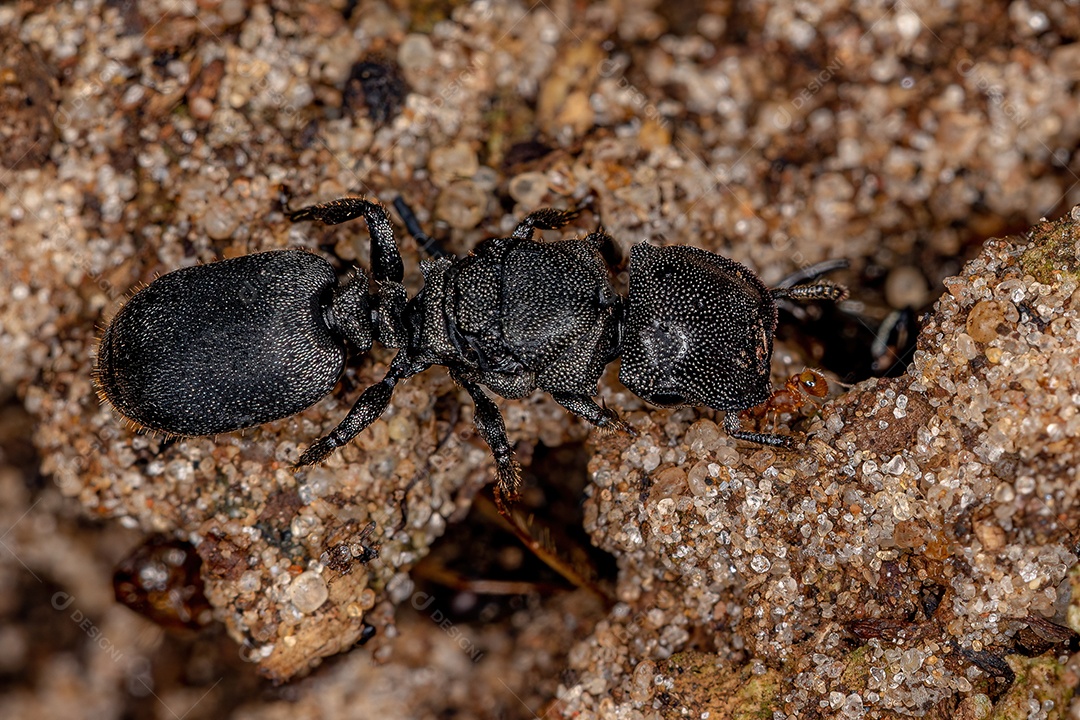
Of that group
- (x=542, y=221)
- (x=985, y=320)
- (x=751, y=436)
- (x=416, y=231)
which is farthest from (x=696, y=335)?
(x=416, y=231)

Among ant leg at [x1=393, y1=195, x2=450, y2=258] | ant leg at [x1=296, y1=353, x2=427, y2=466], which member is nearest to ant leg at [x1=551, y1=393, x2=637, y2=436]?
ant leg at [x1=296, y1=353, x2=427, y2=466]

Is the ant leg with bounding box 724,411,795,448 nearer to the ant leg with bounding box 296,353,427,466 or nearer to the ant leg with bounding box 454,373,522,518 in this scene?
the ant leg with bounding box 454,373,522,518

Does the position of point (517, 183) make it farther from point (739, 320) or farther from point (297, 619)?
point (297, 619)

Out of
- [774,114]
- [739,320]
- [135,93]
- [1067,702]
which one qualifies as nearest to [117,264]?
[135,93]

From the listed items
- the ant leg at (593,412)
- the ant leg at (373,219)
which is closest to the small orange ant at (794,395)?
the ant leg at (593,412)

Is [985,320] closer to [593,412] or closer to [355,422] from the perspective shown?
[593,412]
